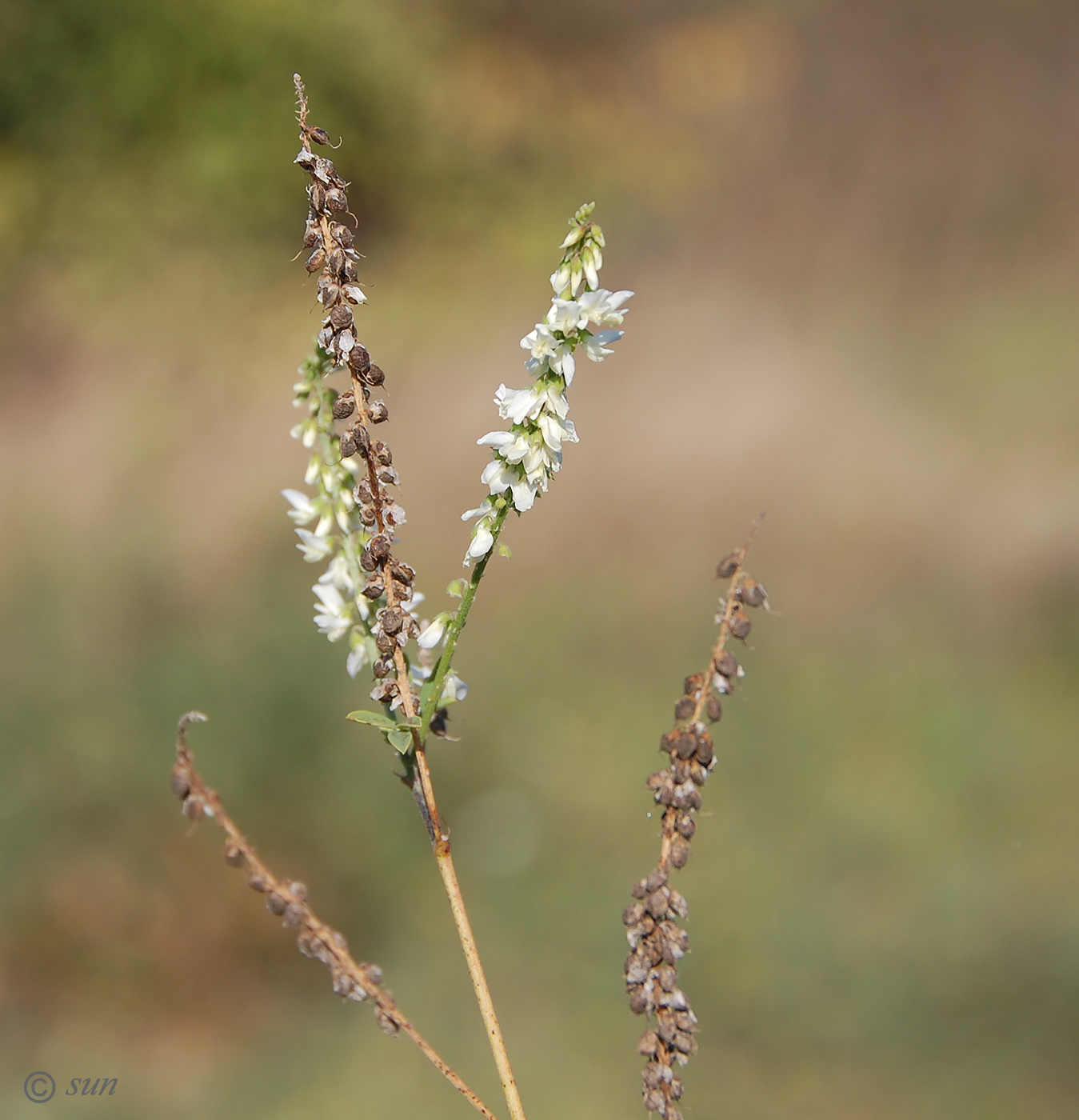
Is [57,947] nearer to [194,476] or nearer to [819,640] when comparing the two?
[194,476]

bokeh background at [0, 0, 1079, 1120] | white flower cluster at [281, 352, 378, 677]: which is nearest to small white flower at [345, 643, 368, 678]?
white flower cluster at [281, 352, 378, 677]

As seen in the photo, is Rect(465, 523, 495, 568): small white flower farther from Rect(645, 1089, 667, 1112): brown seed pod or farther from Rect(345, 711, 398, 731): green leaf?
Rect(645, 1089, 667, 1112): brown seed pod

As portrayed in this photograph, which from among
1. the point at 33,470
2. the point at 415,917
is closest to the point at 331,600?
the point at 415,917

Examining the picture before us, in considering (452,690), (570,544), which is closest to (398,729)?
(452,690)

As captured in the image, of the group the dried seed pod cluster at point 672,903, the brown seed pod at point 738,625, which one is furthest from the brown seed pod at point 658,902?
the brown seed pod at point 738,625

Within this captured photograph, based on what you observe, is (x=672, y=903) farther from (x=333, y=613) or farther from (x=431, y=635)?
(x=333, y=613)
